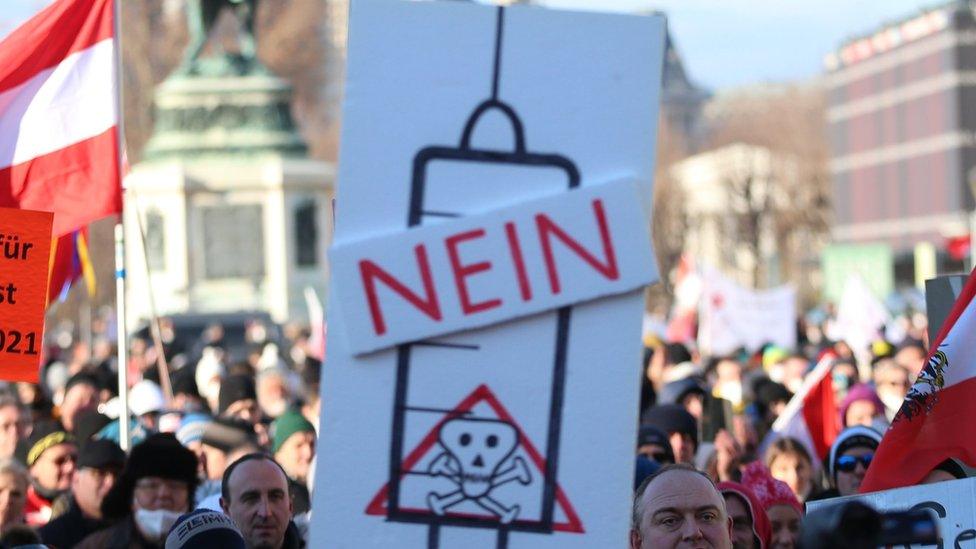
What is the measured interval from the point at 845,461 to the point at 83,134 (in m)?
3.06

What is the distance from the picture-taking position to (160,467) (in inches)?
262

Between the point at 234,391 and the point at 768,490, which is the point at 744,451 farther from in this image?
the point at 234,391

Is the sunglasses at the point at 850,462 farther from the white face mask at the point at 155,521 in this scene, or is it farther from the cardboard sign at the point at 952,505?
the white face mask at the point at 155,521

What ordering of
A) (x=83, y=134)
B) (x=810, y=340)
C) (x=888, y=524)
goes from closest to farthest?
(x=888, y=524), (x=83, y=134), (x=810, y=340)

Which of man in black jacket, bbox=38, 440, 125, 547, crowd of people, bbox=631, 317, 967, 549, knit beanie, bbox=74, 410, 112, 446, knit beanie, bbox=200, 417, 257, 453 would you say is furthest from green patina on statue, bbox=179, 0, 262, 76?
man in black jacket, bbox=38, 440, 125, 547

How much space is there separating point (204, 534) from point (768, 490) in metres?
2.31

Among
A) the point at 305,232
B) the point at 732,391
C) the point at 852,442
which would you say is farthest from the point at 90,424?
the point at 305,232

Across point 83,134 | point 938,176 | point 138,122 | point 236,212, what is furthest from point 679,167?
point 83,134

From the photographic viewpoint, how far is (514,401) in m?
3.57

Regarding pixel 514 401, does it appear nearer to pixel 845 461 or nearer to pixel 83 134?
pixel 845 461

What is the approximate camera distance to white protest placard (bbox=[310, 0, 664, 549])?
11.6ft

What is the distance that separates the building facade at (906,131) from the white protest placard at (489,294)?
2986 inches

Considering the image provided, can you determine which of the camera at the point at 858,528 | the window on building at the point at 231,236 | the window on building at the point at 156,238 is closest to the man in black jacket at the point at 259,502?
the camera at the point at 858,528

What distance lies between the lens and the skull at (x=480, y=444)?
356 centimetres
